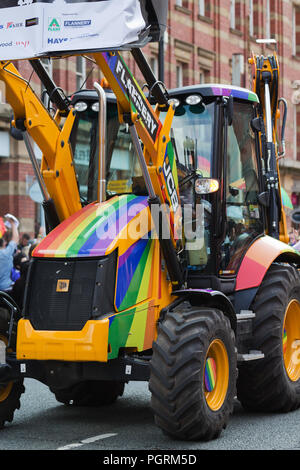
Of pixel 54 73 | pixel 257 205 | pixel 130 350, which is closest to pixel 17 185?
pixel 54 73

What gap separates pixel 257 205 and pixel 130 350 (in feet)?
8.17

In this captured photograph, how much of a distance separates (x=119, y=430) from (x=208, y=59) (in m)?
27.1

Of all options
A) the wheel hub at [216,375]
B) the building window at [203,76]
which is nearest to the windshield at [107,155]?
the wheel hub at [216,375]

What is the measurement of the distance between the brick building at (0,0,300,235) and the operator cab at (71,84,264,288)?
1048 cm

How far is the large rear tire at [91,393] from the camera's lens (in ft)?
30.6

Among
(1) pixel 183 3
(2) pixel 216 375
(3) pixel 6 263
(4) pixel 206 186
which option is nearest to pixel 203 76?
(1) pixel 183 3

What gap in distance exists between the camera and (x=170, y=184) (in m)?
8.22

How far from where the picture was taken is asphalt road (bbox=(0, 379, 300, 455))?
7.59m

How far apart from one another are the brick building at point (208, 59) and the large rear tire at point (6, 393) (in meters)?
12.0

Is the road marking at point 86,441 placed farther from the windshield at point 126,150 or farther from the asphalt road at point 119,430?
the windshield at point 126,150

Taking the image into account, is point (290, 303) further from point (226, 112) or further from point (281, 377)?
point (226, 112)

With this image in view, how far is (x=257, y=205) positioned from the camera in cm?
962

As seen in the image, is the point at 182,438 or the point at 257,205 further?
the point at 257,205
